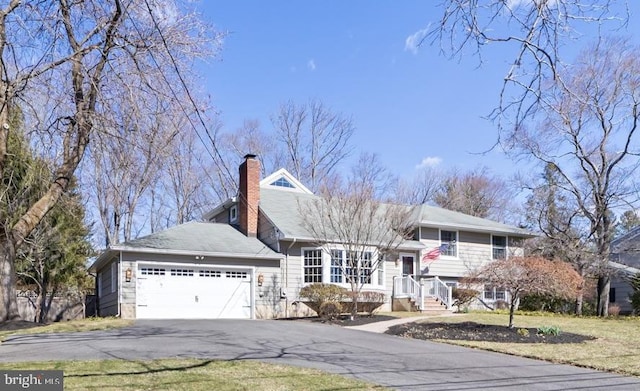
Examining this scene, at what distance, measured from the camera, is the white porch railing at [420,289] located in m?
24.6

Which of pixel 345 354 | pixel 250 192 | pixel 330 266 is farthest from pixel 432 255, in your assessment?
pixel 345 354

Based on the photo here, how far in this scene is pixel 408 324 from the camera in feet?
58.9

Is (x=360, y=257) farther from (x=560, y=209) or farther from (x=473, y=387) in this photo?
(x=560, y=209)

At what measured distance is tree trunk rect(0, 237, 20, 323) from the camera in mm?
17500

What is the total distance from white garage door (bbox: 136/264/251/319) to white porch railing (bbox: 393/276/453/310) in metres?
6.57

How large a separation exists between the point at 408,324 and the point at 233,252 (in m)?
7.77

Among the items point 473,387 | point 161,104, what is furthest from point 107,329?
point 473,387

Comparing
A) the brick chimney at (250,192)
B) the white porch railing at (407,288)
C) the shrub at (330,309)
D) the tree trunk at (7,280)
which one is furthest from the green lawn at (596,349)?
the tree trunk at (7,280)

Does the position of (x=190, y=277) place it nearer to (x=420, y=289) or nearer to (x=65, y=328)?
(x=65, y=328)

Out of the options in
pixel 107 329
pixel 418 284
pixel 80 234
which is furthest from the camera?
pixel 80 234

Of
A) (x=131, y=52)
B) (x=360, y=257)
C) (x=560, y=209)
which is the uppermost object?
(x=131, y=52)

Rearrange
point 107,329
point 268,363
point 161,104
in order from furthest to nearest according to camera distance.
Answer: point 107,329
point 161,104
point 268,363

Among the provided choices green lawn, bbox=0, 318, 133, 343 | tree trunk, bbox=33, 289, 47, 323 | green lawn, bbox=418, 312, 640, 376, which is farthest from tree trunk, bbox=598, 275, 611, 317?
tree trunk, bbox=33, 289, 47, 323

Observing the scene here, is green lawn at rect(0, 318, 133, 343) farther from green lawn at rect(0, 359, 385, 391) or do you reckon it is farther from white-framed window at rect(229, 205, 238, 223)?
white-framed window at rect(229, 205, 238, 223)
